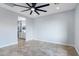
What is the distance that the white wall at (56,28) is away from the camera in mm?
4027

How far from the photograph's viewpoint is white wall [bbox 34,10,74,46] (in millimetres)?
4027

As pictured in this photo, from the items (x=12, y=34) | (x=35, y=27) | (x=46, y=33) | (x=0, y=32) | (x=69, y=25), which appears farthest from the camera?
(x=35, y=27)

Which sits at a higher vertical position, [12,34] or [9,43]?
[12,34]

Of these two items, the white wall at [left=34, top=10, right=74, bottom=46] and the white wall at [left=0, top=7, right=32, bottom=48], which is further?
the white wall at [left=34, top=10, right=74, bottom=46]

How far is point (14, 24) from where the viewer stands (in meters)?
4.46

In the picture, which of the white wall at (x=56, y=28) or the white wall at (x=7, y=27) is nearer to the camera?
the white wall at (x=7, y=27)

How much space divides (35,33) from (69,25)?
2.29 meters

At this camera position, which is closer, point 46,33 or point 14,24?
point 14,24

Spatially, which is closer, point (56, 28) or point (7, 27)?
point (7, 27)

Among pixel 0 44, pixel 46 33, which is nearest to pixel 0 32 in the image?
pixel 0 44

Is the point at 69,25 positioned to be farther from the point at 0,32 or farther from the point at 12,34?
the point at 0,32

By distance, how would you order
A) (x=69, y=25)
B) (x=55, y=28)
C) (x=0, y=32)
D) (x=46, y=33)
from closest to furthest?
(x=0, y=32)
(x=69, y=25)
(x=55, y=28)
(x=46, y=33)

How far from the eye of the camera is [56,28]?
4609 mm

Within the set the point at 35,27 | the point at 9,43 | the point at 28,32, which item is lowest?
the point at 9,43
